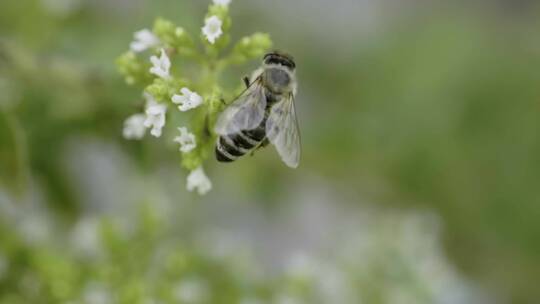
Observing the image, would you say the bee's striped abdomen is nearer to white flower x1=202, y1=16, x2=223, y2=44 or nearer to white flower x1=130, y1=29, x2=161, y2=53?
white flower x1=202, y1=16, x2=223, y2=44

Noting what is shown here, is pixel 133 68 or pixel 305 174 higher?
pixel 305 174

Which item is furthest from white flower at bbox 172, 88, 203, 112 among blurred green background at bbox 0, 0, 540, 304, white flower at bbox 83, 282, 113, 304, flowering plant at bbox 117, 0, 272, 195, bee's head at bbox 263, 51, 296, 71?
white flower at bbox 83, 282, 113, 304

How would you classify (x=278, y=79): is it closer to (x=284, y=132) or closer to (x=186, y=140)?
(x=284, y=132)

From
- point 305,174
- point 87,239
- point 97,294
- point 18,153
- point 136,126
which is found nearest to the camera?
point 136,126

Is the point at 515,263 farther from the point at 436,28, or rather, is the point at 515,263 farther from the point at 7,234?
the point at 7,234

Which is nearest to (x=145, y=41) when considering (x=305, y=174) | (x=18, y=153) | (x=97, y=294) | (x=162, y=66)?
(x=162, y=66)

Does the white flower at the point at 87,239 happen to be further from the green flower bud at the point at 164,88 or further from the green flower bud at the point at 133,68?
the green flower bud at the point at 164,88
